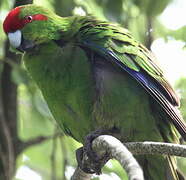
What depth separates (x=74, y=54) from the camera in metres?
3.10

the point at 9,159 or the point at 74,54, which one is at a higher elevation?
the point at 74,54

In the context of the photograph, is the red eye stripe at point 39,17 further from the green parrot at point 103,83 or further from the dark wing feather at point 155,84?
the dark wing feather at point 155,84

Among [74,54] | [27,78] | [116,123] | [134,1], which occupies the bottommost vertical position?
[27,78]

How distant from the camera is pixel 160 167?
3.04 meters

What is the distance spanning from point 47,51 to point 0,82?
1236 mm

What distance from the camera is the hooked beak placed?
10.4 feet

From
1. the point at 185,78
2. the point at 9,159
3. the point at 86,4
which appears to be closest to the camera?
the point at 9,159

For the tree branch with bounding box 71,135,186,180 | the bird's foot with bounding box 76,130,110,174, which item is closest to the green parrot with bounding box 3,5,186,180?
the bird's foot with bounding box 76,130,110,174

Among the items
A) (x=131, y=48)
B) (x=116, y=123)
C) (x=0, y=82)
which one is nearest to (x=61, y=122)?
(x=116, y=123)

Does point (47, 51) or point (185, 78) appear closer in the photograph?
point (47, 51)

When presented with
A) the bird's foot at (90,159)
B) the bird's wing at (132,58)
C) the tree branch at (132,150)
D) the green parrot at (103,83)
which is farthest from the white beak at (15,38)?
the tree branch at (132,150)

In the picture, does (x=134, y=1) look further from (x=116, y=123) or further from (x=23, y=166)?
(x=23, y=166)

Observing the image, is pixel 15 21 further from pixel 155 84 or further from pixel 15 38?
pixel 155 84

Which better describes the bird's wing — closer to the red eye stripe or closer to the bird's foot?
the red eye stripe
